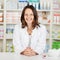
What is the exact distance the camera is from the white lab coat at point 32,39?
2.72m

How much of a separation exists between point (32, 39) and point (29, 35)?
2.9 inches

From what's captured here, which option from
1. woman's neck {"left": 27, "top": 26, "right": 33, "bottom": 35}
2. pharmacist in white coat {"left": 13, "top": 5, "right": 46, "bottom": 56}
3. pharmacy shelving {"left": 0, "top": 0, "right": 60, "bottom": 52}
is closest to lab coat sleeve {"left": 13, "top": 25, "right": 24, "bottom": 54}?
pharmacist in white coat {"left": 13, "top": 5, "right": 46, "bottom": 56}

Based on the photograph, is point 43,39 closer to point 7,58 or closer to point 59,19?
point 7,58

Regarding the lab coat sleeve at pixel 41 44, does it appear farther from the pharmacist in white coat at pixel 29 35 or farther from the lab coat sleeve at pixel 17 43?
the lab coat sleeve at pixel 17 43

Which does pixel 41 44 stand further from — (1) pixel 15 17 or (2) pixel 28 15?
(1) pixel 15 17

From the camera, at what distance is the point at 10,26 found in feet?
14.6

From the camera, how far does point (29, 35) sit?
2.79 m

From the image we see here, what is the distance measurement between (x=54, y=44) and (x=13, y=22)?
1.07m

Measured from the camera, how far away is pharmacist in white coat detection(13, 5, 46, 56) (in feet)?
8.98

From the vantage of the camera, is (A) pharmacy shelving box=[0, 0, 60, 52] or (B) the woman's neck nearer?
(B) the woman's neck

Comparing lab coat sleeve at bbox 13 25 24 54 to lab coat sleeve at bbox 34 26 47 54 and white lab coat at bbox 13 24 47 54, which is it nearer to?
white lab coat at bbox 13 24 47 54

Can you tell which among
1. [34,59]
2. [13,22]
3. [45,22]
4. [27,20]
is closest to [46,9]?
[45,22]

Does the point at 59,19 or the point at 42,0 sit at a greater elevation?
the point at 42,0

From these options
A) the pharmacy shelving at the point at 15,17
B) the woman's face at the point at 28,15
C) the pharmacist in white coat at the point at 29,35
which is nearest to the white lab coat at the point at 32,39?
the pharmacist in white coat at the point at 29,35
